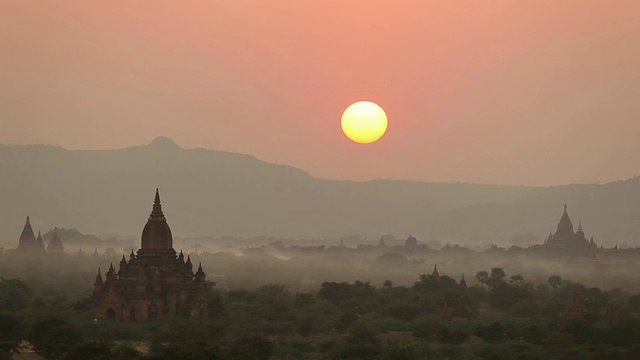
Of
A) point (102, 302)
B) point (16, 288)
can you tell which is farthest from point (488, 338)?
point (16, 288)

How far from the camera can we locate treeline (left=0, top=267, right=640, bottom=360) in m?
82.1

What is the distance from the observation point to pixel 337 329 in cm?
10369

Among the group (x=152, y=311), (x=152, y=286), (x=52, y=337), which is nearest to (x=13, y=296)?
(x=152, y=286)

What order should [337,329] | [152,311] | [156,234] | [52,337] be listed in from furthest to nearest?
[337,329] < [156,234] < [152,311] < [52,337]

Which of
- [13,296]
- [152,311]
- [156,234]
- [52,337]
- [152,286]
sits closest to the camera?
[52,337]

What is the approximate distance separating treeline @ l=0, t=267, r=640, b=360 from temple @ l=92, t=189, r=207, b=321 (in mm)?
1895

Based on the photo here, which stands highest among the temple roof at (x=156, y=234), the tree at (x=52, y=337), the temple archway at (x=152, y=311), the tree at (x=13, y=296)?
the temple roof at (x=156, y=234)

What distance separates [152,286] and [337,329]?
16711 millimetres

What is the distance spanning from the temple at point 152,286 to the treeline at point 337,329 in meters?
1.89

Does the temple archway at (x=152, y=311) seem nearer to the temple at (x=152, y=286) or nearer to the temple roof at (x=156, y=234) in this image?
the temple at (x=152, y=286)

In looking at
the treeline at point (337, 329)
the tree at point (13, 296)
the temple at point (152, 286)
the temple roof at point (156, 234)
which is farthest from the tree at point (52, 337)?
the tree at point (13, 296)

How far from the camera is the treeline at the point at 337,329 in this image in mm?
82062

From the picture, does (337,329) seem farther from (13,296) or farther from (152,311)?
(13,296)

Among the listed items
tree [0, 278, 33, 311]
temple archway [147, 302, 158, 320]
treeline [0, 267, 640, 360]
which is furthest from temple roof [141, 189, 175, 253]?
tree [0, 278, 33, 311]
